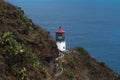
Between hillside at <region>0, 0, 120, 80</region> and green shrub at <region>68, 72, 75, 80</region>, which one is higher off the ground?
hillside at <region>0, 0, 120, 80</region>

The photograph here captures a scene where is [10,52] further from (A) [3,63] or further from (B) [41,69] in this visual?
(B) [41,69]

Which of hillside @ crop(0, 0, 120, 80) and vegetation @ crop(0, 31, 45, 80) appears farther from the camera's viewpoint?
hillside @ crop(0, 0, 120, 80)

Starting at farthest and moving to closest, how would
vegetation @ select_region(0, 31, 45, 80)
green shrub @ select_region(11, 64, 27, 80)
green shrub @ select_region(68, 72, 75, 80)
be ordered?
1. green shrub @ select_region(68, 72, 75, 80)
2. vegetation @ select_region(0, 31, 45, 80)
3. green shrub @ select_region(11, 64, 27, 80)

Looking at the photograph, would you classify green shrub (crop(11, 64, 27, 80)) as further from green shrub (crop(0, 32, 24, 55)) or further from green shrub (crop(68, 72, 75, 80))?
green shrub (crop(68, 72, 75, 80))

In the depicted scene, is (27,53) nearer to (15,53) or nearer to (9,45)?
(9,45)

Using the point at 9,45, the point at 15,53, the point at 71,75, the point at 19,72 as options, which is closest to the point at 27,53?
the point at 9,45

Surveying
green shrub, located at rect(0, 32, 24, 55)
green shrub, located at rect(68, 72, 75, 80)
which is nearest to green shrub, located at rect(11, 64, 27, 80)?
green shrub, located at rect(0, 32, 24, 55)

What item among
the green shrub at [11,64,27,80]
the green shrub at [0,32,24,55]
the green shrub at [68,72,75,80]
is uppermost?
the green shrub at [0,32,24,55]

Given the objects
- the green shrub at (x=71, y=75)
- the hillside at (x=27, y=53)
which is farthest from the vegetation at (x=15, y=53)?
the green shrub at (x=71, y=75)

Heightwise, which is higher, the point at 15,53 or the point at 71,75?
the point at 15,53

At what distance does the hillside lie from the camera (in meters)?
15.1

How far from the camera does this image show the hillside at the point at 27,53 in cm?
1512

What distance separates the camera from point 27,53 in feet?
57.3

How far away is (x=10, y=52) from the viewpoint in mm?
15359
